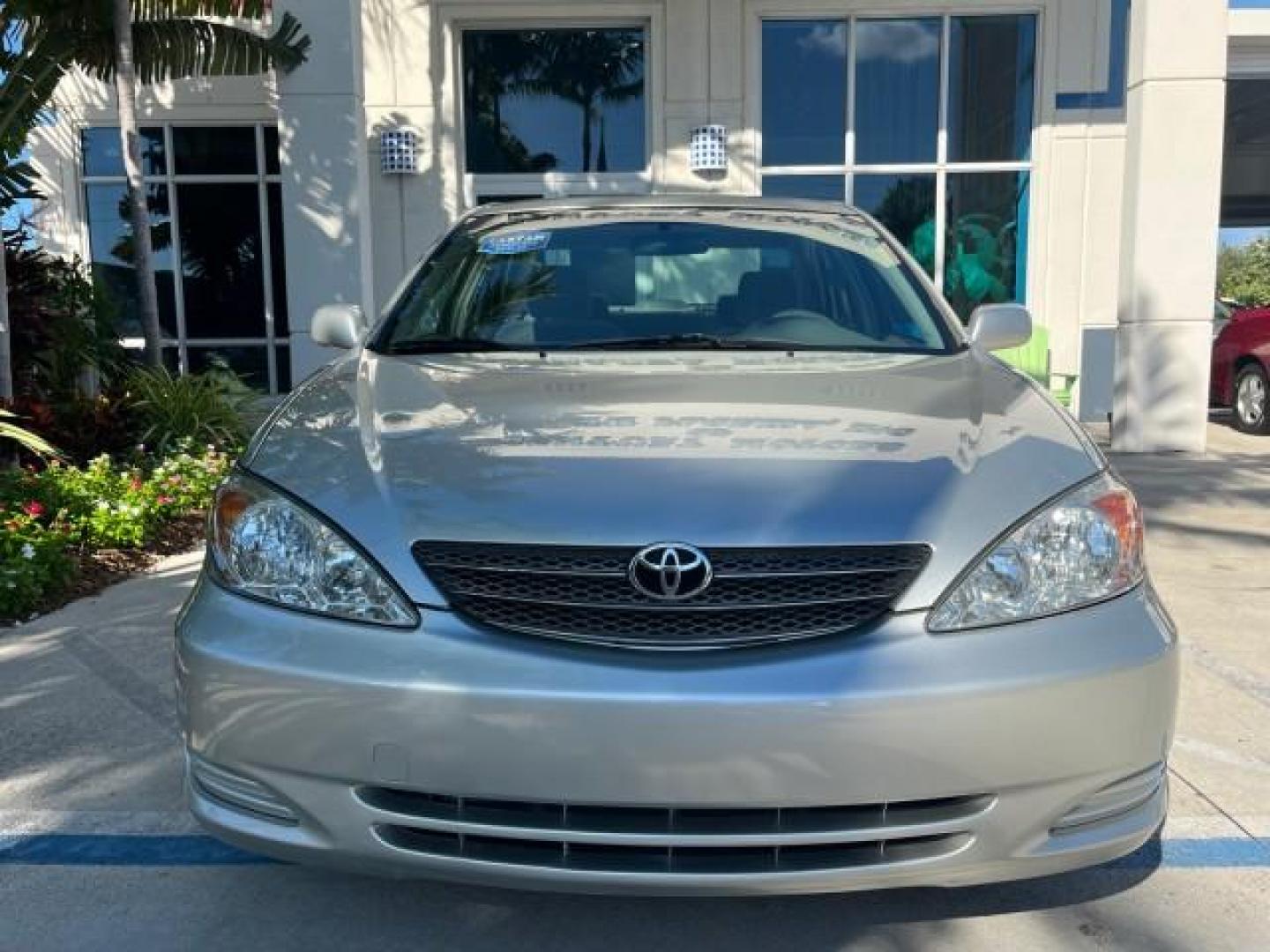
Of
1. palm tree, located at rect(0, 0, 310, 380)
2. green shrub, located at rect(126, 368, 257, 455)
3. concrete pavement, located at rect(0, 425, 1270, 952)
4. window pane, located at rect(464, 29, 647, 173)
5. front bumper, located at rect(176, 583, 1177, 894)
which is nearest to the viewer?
front bumper, located at rect(176, 583, 1177, 894)

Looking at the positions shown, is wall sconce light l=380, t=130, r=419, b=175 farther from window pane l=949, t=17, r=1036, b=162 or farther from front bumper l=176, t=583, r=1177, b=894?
front bumper l=176, t=583, r=1177, b=894

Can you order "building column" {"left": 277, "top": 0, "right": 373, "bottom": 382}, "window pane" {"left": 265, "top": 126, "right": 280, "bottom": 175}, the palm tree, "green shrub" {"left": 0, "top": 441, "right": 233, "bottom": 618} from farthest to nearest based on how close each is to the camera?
"window pane" {"left": 265, "top": 126, "right": 280, "bottom": 175} < "building column" {"left": 277, "top": 0, "right": 373, "bottom": 382} < the palm tree < "green shrub" {"left": 0, "top": 441, "right": 233, "bottom": 618}

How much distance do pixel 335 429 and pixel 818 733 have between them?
1.31 m

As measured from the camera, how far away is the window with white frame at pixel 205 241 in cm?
1205

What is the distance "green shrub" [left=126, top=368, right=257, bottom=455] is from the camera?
309 inches

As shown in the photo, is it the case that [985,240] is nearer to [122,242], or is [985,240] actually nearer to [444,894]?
[122,242]

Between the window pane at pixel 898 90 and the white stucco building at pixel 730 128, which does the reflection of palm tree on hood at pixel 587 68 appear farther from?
the window pane at pixel 898 90

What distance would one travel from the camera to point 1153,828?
2338mm

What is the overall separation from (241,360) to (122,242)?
1717 millimetres

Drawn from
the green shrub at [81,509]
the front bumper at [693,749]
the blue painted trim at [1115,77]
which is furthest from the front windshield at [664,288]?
the blue painted trim at [1115,77]

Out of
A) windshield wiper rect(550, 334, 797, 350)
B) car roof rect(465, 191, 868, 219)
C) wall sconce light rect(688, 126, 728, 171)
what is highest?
wall sconce light rect(688, 126, 728, 171)

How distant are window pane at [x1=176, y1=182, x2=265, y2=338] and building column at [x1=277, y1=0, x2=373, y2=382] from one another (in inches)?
95.5

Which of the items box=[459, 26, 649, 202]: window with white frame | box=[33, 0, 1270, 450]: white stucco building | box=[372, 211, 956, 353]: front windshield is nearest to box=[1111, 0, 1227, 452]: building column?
box=[33, 0, 1270, 450]: white stucco building

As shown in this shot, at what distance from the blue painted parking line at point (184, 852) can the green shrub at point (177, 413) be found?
5061 millimetres
